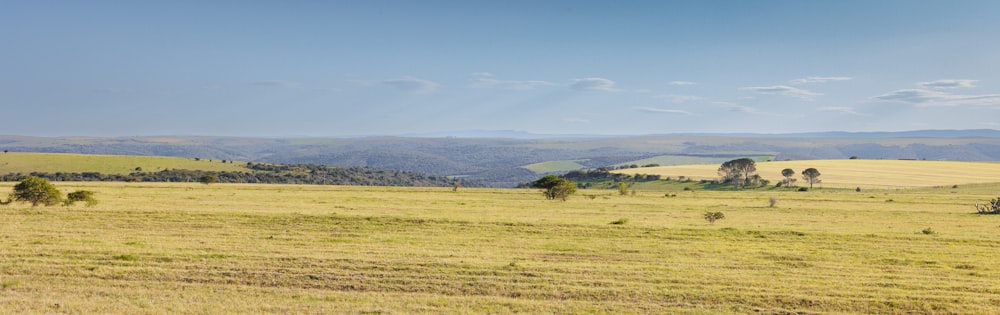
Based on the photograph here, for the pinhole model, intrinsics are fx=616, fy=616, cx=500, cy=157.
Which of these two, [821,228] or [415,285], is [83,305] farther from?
[821,228]

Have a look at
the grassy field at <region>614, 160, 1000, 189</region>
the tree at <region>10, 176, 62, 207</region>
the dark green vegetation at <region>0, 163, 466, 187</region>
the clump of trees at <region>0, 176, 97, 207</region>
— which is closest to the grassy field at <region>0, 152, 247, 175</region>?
the dark green vegetation at <region>0, 163, 466, 187</region>

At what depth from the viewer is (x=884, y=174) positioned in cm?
12706

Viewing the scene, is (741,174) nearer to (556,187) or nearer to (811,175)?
(811,175)

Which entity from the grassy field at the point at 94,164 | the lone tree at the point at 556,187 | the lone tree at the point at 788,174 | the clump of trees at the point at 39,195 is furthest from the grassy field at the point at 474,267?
the grassy field at the point at 94,164

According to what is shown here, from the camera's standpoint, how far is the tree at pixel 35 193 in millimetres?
39469

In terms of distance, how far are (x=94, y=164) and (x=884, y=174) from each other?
17484cm

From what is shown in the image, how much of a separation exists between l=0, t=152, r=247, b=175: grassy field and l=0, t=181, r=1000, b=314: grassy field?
123620 mm

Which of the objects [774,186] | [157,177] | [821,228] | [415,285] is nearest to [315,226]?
[415,285]

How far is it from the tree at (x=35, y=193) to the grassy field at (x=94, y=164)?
109 m

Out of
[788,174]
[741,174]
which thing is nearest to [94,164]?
[741,174]

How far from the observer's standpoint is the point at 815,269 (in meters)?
21.0

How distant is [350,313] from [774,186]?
105m

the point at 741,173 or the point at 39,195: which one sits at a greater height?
the point at 39,195

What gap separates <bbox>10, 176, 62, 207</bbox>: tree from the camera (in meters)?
39.5
